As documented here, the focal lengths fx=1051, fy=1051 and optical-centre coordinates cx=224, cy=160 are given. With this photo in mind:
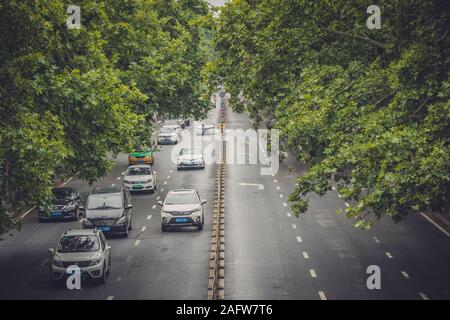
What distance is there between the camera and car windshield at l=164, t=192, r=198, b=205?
4575 cm

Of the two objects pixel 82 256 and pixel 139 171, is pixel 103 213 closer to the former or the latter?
pixel 82 256

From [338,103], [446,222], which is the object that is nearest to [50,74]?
[338,103]

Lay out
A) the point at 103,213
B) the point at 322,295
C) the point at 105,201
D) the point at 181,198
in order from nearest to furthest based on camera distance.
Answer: the point at 322,295 → the point at 103,213 → the point at 105,201 → the point at 181,198

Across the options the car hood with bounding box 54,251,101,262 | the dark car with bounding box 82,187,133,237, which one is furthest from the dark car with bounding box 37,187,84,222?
the car hood with bounding box 54,251,101,262

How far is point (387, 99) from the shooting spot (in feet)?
114

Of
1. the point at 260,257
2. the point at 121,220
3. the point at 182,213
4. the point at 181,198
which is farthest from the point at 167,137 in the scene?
the point at 260,257

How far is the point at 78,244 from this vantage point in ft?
111

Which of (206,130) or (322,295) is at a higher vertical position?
(206,130)

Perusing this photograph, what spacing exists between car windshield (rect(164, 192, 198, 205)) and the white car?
39.0 ft

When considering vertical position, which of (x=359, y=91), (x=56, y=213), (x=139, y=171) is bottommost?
(x=56, y=213)

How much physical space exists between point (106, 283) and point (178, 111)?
98.8 feet

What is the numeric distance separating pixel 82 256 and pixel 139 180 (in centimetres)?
2508

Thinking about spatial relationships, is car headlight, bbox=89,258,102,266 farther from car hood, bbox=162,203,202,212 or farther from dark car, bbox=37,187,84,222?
dark car, bbox=37,187,84,222

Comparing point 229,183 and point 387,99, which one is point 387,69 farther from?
point 229,183
